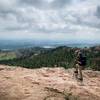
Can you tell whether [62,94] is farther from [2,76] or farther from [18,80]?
[2,76]

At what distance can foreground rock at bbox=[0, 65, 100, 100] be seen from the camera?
28.9m

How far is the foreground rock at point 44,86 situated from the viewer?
2888 centimetres

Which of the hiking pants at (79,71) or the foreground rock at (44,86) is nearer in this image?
the foreground rock at (44,86)

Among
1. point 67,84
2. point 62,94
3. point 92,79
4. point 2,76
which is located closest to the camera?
point 62,94

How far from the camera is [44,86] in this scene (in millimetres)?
31312

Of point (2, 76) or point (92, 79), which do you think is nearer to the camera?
point (2, 76)

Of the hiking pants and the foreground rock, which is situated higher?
the hiking pants

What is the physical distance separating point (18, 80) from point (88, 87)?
8.84 m

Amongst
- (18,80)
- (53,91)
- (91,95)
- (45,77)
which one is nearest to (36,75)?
(45,77)

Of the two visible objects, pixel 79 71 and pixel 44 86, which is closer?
pixel 44 86

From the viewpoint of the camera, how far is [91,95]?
1200 inches

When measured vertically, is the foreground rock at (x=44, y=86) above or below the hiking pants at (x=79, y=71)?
below

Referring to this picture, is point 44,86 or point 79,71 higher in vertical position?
point 79,71

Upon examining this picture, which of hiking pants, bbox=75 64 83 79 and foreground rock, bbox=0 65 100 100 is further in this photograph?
hiking pants, bbox=75 64 83 79
